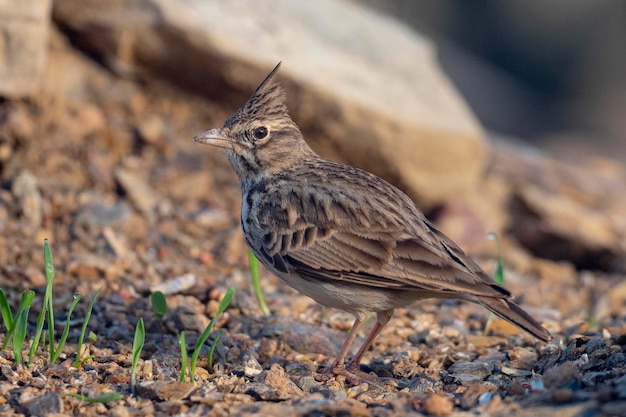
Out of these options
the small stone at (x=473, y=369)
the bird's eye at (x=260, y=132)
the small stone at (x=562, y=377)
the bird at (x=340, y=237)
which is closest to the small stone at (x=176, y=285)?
the bird at (x=340, y=237)

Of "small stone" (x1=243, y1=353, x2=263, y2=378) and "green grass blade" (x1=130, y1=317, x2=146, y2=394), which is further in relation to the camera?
"small stone" (x1=243, y1=353, x2=263, y2=378)

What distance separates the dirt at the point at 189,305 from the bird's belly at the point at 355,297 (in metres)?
0.45

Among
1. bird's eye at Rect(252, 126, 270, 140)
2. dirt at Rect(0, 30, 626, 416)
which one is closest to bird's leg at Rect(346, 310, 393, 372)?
dirt at Rect(0, 30, 626, 416)

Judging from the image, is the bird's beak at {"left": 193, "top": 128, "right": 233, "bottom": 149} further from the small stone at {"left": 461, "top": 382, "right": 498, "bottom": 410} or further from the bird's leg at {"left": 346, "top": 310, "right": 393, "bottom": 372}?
the small stone at {"left": 461, "top": 382, "right": 498, "bottom": 410}

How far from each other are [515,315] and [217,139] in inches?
95.0

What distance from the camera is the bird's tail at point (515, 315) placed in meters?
5.04

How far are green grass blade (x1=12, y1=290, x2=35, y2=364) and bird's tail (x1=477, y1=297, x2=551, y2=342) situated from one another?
2527 mm

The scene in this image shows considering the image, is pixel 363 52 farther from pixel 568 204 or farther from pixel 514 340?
pixel 514 340

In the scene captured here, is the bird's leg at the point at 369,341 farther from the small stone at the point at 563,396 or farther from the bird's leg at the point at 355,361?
the small stone at the point at 563,396

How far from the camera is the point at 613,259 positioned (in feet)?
32.1

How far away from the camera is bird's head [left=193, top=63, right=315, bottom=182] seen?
645 cm

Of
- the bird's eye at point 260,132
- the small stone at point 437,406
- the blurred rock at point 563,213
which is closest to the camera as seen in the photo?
the small stone at point 437,406

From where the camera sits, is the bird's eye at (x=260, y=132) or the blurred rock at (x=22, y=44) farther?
the blurred rock at (x=22, y=44)

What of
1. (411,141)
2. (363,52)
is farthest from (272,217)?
(363,52)
